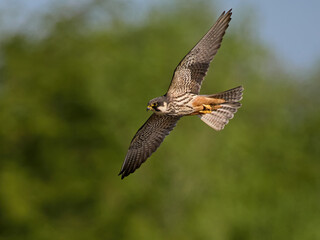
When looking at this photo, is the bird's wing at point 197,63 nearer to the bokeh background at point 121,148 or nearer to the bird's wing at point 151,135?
the bird's wing at point 151,135

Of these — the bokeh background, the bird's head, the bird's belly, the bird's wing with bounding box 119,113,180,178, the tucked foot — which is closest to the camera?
the bird's head

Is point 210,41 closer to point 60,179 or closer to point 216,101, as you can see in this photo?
point 216,101

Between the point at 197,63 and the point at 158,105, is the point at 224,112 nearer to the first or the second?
the point at 197,63

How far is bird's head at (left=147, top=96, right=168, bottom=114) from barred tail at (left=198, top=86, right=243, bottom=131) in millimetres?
1001

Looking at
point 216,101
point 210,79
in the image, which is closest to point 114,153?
point 210,79

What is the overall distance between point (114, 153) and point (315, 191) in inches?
A: 345

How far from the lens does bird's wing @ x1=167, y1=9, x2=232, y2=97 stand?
9852mm

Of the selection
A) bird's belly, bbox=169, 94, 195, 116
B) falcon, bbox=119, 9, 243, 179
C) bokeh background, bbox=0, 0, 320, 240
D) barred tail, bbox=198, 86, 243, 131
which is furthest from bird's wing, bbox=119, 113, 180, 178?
bokeh background, bbox=0, 0, 320, 240

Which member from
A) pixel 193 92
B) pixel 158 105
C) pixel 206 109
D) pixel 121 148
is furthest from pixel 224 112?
pixel 121 148

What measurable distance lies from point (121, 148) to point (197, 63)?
1724 cm

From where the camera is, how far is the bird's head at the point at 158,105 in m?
9.55

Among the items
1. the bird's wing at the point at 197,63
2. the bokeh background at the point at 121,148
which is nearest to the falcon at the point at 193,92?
the bird's wing at the point at 197,63

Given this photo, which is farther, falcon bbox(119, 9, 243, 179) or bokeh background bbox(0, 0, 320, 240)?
bokeh background bbox(0, 0, 320, 240)

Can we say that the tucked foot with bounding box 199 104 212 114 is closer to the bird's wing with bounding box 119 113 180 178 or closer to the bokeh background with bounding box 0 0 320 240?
the bird's wing with bounding box 119 113 180 178
